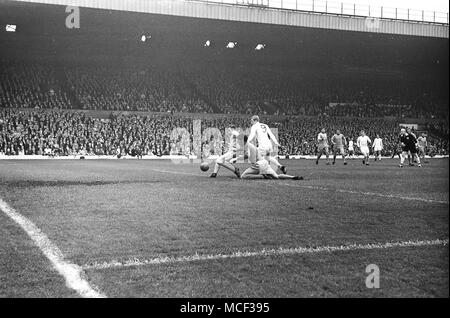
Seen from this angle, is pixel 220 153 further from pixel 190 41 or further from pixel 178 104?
pixel 190 41

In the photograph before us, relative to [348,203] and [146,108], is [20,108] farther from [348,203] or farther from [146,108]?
[348,203]

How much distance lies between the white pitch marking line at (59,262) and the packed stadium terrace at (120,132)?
84.3 feet

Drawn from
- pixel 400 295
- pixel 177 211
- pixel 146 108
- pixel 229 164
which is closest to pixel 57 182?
Result: pixel 229 164

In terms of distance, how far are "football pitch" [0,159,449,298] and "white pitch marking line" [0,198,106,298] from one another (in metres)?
0.01

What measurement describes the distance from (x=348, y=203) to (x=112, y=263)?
5.12 metres

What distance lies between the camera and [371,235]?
5852mm

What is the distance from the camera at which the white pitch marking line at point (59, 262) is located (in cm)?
373

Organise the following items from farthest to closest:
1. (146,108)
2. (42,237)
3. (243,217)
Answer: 1. (146,108)
2. (243,217)
3. (42,237)

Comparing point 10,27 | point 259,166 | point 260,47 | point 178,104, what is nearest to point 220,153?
point 178,104

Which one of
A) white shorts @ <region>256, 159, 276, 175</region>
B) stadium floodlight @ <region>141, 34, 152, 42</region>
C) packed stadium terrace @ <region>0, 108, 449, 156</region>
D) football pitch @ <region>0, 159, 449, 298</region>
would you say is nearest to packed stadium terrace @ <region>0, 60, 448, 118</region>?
packed stadium terrace @ <region>0, 108, 449, 156</region>

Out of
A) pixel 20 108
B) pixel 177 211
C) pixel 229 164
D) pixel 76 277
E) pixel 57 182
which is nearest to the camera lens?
pixel 76 277

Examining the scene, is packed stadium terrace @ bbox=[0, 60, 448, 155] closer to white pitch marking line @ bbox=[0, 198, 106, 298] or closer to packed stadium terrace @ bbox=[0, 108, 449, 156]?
packed stadium terrace @ bbox=[0, 108, 449, 156]

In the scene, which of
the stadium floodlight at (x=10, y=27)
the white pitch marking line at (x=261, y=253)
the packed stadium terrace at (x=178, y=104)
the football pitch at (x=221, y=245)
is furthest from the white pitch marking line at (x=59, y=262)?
the stadium floodlight at (x=10, y=27)

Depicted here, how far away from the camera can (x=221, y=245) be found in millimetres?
5301
